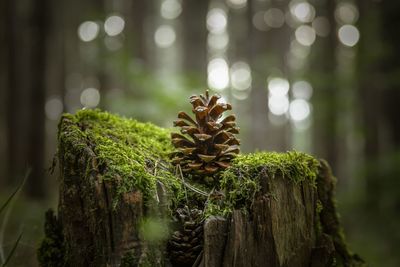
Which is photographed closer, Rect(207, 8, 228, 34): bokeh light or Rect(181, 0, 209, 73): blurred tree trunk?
Result: Rect(181, 0, 209, 73): blurred tree trunk

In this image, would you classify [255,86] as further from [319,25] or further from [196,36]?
[319,25]

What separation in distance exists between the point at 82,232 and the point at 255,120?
53.7 feet

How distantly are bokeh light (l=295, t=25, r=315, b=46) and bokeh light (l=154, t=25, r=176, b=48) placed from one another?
10.4 metres

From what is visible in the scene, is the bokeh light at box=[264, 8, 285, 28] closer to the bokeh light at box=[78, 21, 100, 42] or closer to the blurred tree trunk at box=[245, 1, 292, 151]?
the blurred tree trunk at box=[245, 1, 292, 151]

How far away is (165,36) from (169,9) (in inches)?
211

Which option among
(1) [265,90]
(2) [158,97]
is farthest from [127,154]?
(1) [265,90]

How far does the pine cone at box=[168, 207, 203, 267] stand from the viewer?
238cm

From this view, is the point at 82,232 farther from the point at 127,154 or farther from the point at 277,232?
the point at 277,232

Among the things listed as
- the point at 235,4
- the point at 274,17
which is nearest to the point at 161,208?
the point at 274,17

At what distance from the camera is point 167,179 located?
2668 mm

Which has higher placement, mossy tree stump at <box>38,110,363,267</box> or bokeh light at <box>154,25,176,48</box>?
bokeh light at <box>154,25,176,48</box>

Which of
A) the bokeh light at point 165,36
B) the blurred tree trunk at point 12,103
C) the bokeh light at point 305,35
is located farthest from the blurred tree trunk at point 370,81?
the bokeh light at point 165,36

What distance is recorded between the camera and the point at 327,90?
1227 cm

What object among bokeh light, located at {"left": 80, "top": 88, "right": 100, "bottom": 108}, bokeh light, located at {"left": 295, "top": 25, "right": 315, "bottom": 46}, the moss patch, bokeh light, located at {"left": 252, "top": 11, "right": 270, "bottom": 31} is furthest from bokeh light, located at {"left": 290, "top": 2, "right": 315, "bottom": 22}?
the moss patch
